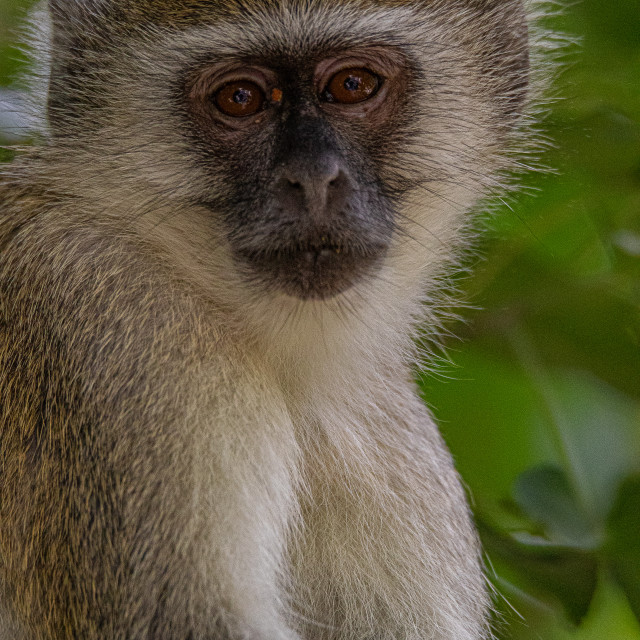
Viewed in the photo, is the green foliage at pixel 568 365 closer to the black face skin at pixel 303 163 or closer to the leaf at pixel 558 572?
the leaf at pixel 558 572

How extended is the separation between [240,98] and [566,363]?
1.50m

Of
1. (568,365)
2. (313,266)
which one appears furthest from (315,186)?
(568,365)

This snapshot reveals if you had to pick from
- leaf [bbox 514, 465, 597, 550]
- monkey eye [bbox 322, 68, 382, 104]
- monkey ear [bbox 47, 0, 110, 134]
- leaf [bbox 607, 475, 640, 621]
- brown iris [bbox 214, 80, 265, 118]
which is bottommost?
leaf [bbox 514, 465, 597, 550]

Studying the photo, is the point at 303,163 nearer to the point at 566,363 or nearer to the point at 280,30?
the point at 280,30

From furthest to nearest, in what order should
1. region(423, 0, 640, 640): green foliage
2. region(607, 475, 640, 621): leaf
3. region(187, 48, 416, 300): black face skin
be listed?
region(423, 0, 640, 640): green foliage → region(607, 475, 640, 621): leaf → region(187, 48, 416, 300): black face skin

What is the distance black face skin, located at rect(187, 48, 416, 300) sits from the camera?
332 centimetres

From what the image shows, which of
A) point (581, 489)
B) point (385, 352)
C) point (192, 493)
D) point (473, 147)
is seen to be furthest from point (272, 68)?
point (581, 489)

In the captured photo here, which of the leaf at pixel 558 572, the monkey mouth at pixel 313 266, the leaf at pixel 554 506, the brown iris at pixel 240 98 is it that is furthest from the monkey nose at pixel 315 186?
the leaf at pixel 558 572

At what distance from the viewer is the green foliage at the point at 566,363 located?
148 inches

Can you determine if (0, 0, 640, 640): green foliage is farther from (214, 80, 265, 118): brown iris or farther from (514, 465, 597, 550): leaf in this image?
(214, 80, 265, 118): brown iris

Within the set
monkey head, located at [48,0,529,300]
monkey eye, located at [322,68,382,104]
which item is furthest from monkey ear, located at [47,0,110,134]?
monkey eye, located at [322,68,382,104]

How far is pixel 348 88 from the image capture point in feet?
12.0

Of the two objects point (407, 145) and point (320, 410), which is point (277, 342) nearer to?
point (320, 410)

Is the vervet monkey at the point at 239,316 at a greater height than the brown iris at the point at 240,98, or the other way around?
the brown iris at the point at 240,98
